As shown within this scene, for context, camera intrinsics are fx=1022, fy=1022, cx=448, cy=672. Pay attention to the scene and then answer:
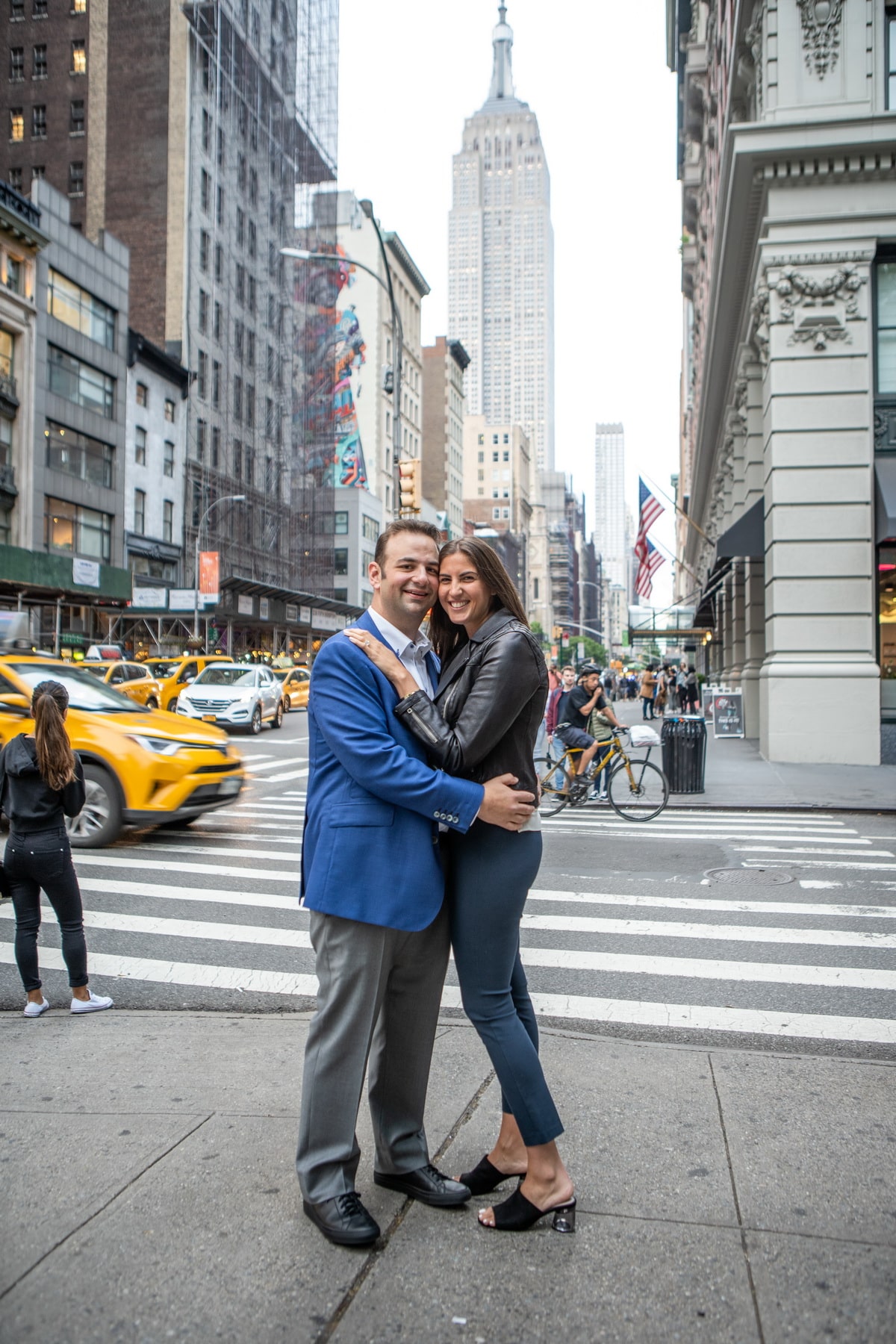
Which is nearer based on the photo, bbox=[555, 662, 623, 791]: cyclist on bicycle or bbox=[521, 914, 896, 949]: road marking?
bbox=[521, 914, 896, 949]: road marking

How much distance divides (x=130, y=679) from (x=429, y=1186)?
27.2 metres

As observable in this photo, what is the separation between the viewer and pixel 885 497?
16.6 m

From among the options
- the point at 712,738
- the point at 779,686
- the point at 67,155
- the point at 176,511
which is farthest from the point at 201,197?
the point at 779,686

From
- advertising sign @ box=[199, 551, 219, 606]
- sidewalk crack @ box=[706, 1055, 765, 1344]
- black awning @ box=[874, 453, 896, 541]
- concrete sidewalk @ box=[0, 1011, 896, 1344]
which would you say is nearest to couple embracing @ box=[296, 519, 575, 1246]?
concrete sidewalk @ box=[0, 1011, 896, 1344]

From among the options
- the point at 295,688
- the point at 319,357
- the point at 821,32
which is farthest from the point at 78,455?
the point at 821,32

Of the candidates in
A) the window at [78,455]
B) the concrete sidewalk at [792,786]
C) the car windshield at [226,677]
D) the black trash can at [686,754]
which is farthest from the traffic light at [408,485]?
the window at [78,455]

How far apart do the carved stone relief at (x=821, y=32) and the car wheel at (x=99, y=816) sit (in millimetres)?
17104

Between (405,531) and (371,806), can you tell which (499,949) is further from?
(405,531)

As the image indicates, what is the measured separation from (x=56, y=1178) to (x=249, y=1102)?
2.66ft

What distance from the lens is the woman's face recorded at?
10.4ft

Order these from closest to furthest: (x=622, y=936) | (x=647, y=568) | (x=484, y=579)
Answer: (x=484, y=579) < (x=622, y=936) < (x=647, y=568)

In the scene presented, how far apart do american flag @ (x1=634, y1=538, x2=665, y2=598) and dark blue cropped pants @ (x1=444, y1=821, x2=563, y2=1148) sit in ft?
95.7

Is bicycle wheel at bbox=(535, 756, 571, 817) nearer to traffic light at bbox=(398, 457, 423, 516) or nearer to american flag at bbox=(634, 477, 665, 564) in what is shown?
traffic light at bbox=(398, 457, 423, 516)

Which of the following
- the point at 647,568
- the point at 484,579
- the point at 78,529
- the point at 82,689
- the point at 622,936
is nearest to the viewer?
the point at 484,579
